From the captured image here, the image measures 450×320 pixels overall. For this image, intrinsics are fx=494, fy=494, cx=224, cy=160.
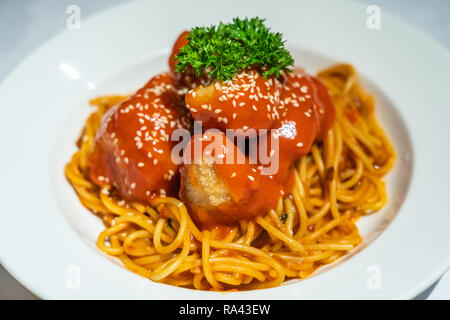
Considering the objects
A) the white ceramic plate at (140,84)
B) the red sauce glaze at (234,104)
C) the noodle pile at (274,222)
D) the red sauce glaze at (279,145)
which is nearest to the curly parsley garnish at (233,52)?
the red sauce glaze at (234,104)

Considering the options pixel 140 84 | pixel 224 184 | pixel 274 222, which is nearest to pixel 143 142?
pixel 224 184

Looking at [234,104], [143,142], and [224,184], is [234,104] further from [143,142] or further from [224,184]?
[143,142]

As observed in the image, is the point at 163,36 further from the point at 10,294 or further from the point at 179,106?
the point at 10,294

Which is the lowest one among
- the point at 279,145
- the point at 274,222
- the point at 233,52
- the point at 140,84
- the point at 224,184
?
the point at 274,222

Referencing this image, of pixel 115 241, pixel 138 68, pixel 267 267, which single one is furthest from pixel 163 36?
pixel 267 267

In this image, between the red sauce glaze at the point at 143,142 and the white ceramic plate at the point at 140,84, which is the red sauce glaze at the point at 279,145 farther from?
the white ceramic plate at the point at 140,84

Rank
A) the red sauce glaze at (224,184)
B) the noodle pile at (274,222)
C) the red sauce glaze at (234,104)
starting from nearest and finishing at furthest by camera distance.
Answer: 1. the red sauce glaze at (224,184)
2. the red sauce glaze at (234,104)
3. the noodle pile at (274,222)
